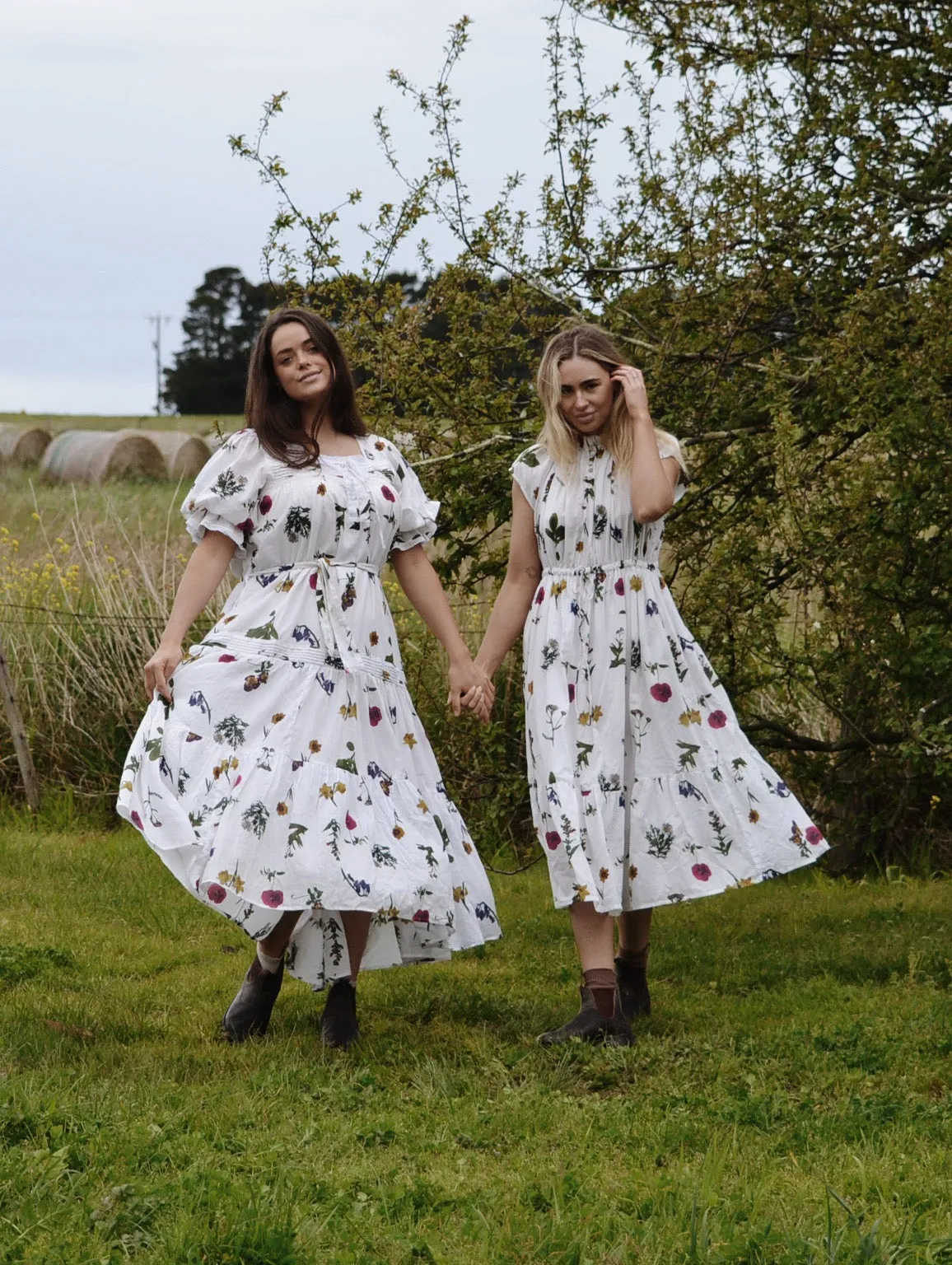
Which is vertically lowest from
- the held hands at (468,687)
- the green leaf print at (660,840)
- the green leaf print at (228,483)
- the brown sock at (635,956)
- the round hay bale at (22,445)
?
the brown sock at (635,956)

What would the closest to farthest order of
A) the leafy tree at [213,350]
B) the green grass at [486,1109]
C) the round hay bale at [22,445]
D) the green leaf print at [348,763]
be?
the green grass at [486,1109] → the green leaf print at [348,763] → the round hay bale at [22,445] → the leafy tree at [213,350]

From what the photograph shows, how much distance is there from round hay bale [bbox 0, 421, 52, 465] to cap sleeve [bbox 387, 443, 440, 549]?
18.4 m

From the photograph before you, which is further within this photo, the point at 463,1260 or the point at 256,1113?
the point at 256,1113

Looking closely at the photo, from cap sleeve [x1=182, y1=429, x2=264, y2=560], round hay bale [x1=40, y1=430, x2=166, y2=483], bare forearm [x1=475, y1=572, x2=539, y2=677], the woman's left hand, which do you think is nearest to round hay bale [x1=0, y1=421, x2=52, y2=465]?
round hay bale [x1=40, y1=430, x2=166, y2=483]

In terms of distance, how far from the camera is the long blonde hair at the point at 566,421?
4348 millimetres

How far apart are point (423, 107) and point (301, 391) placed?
6.11 feet

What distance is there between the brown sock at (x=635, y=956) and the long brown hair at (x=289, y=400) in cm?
171

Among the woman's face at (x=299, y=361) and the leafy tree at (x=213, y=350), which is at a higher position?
the leafy tree at (x=213, y=350)

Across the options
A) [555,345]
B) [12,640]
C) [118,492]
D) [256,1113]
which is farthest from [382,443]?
[118,492]

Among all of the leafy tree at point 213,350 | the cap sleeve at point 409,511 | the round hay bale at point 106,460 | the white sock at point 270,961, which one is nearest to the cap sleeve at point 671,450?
the cap sleeve at point 409,511

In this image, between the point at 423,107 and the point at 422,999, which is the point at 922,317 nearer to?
the point at 423,107

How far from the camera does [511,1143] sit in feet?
11.0

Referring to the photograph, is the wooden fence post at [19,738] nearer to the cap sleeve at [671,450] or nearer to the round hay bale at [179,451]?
the cap sleeve at [671,450]

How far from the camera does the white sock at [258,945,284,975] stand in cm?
427
